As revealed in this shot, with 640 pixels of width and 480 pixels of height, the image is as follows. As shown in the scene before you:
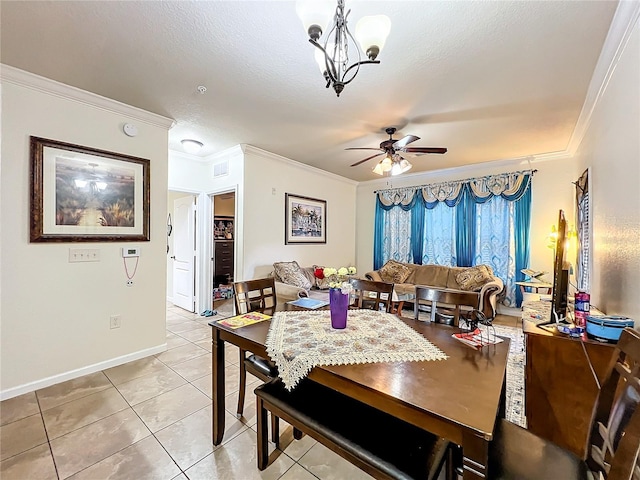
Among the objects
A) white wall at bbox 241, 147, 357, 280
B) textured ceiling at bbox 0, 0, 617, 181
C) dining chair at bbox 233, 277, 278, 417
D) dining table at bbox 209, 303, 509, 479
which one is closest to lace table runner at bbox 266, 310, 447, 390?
dining table at bbox 209, 303, 509, 479

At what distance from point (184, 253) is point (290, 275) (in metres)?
2.00

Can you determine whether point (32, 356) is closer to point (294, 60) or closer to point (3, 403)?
point (3, 403)

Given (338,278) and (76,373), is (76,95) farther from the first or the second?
(338,278)

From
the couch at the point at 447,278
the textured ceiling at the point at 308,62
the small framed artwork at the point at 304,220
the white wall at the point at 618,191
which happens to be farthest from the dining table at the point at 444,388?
the small framed artwork at the point at 304,220

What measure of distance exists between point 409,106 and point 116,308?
357 centimetres

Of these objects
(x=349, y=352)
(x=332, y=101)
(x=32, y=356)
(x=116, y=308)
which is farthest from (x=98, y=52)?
(x=349, y=352)

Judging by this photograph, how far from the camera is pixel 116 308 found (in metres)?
2.82

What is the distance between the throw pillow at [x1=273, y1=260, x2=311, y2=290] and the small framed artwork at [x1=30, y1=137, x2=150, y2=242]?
6.05 feet

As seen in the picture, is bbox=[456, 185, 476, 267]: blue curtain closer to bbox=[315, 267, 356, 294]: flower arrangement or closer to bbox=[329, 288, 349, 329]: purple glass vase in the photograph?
bbox=[315, 267, 356, 294]: flower arrangement

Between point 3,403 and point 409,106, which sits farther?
point 409,106

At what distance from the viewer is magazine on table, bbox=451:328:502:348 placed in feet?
4.72

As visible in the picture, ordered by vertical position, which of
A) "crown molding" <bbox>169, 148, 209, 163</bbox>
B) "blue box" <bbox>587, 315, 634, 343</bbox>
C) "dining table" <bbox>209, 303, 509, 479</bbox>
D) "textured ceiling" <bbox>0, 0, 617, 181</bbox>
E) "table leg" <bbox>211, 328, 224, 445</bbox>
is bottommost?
"table leg" <bbox>211, 328, 224, 445</bbox>

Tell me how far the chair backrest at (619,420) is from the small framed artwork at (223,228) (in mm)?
6571

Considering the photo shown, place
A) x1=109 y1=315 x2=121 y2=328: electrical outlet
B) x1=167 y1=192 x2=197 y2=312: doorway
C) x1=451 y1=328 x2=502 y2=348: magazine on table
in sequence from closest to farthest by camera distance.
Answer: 1. x1=451 y1=328 x2=502 y2=348: magazine on table
2. x1=109 y1=315 x2=121 y2=328: electrical outlet
3. x1=167 y1=192 x2=197 y2=312: doorway
